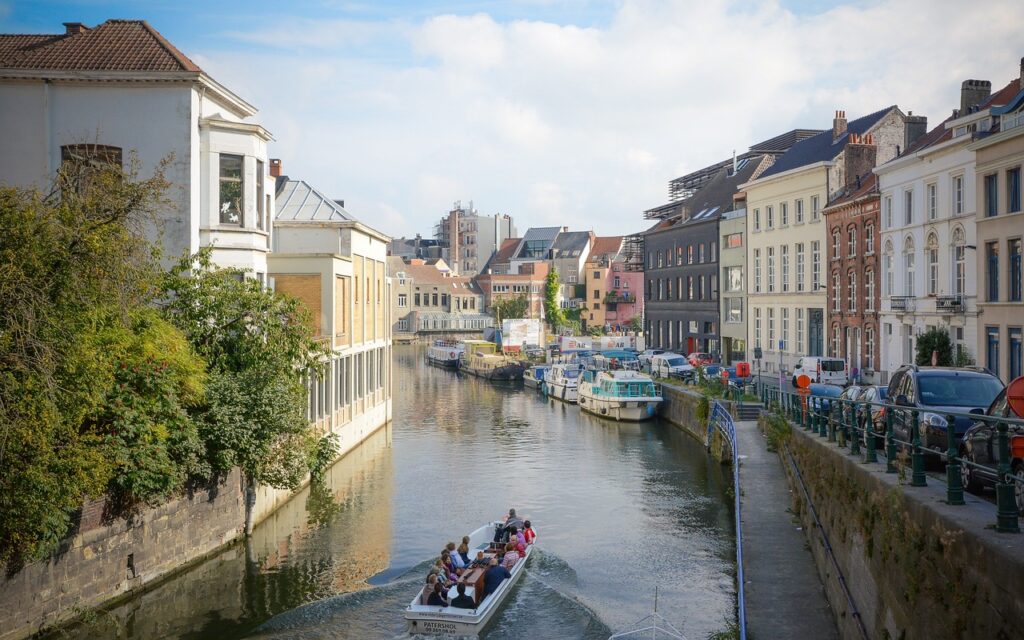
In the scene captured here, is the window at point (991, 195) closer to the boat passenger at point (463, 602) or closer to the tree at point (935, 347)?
the tree at point (935, 347)

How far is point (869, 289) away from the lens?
160 ft

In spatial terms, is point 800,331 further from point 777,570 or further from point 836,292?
point 777,570

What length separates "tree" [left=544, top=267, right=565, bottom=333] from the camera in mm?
123438

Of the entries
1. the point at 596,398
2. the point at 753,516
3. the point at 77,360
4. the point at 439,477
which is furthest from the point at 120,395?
the point at 596,398

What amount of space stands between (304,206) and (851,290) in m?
28.5

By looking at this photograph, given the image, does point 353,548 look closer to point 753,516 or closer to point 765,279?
point 753,516

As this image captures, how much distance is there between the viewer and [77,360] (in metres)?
16.5

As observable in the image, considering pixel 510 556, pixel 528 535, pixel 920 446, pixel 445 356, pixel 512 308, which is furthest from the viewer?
pixel 512 308

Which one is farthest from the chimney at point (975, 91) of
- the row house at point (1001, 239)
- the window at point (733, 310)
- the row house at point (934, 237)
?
the window at point (733, 310)

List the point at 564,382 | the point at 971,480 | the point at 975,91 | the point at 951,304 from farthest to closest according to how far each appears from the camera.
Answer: the point at 564,382
the point at 975,91
the point at 951,304
the point at 971,480

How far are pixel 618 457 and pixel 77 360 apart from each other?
91.1 feet

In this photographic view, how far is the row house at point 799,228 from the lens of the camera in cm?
5441

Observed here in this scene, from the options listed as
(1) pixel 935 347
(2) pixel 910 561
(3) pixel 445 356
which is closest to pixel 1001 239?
(1) pixel 935 347

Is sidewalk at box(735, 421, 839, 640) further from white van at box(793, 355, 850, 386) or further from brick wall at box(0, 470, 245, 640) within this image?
white van at box(793, 355, 850, 386)
